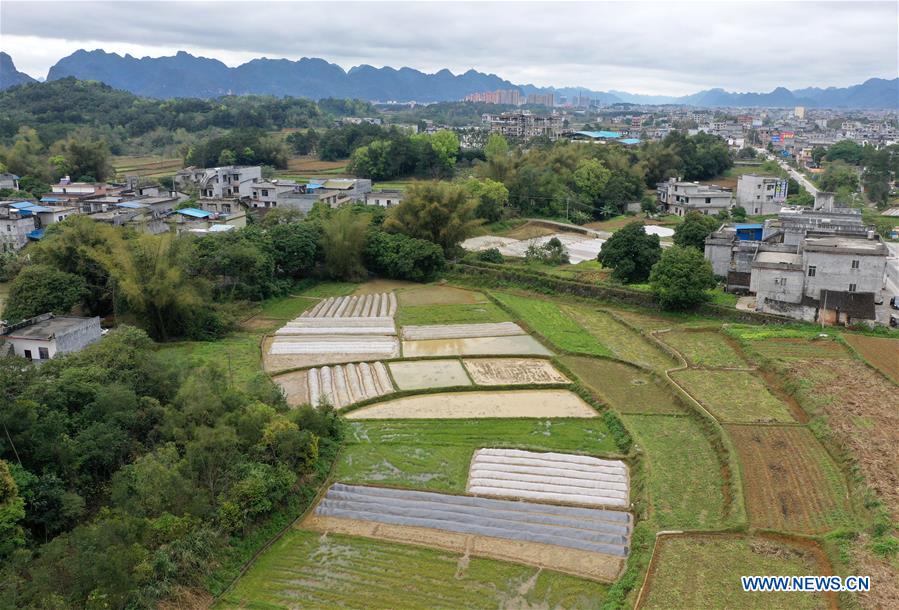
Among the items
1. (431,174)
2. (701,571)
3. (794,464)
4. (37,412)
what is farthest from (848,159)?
(37,412)

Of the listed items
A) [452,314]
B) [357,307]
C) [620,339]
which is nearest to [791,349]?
[620,339]

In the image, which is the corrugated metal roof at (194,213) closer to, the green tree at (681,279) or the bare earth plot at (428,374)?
the bare earth plot at (428,374)

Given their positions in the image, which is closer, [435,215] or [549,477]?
[549,477]

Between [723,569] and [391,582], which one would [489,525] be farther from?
[723,569]

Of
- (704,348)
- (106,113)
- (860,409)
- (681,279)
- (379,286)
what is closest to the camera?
(860,409)

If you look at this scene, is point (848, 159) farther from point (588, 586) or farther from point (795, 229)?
point (588, 586)

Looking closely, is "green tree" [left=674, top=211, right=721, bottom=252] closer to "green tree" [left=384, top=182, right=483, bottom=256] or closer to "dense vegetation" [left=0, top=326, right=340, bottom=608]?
"green tree" [left=384, top=182, right=483, bottom=256]

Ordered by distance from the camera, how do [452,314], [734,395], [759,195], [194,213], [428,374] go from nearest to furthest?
[734,395], [428,374], [452,314], [194,213], [759,195]

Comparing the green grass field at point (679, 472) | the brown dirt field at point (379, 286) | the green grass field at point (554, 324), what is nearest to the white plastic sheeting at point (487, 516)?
the green grass field at point (679, 472)
